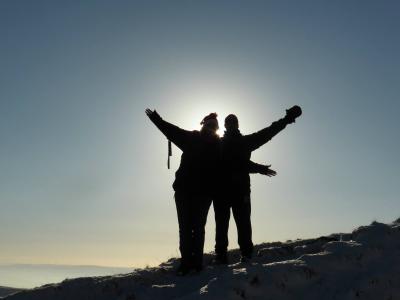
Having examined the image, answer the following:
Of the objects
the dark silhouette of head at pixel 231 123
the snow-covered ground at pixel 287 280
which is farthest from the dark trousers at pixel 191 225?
the dark silhouette of head at pixel 231 123

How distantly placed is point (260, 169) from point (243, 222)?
1.21 meters

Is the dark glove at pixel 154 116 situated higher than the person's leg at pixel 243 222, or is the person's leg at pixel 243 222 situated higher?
the dark glove at pixel 154 116

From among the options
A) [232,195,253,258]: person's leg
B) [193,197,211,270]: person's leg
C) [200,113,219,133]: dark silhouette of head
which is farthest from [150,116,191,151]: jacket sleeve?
[232,195,253,258]: person's leg

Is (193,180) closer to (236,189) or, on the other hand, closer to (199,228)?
(199,228)

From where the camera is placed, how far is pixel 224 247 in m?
9.93

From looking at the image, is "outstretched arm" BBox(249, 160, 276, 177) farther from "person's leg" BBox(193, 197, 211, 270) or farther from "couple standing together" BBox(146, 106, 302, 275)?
"person's leg" BBox(193, 197, 211, 270)

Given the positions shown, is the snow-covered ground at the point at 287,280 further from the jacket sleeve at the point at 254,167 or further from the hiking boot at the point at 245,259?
the jacket sleeve at the point at 254,167

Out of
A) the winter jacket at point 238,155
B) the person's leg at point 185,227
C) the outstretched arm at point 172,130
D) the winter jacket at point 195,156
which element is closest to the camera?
the person's leg at point 185,227

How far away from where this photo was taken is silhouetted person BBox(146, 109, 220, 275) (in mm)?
9078

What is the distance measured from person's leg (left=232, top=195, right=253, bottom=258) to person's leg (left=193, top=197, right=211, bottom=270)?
0.81m

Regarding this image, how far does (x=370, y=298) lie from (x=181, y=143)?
161 inches

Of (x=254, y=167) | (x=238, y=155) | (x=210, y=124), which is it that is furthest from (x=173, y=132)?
(x=254, y=167)

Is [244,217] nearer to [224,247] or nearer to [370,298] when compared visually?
[224,247]

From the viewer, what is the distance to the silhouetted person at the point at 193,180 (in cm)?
908
